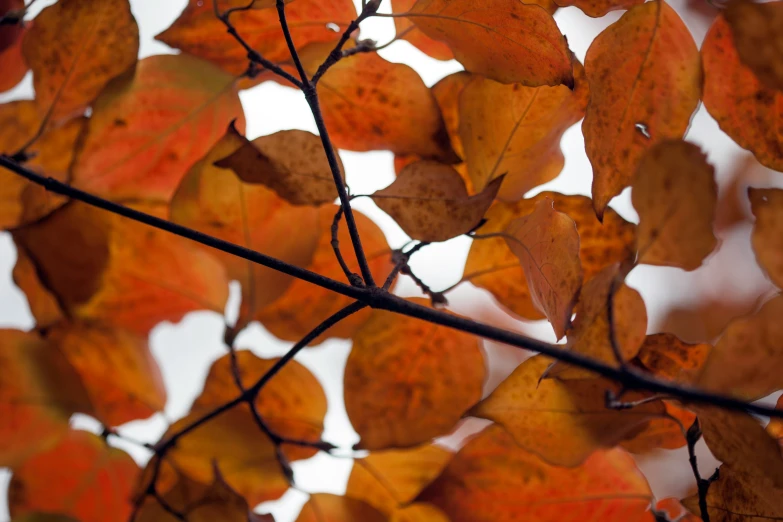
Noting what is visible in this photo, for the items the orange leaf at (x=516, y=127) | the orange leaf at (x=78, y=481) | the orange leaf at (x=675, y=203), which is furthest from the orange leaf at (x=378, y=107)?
the orange leaf at (x=78, y=481)

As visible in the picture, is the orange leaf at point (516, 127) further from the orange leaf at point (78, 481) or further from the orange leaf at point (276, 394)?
the orange leaf at point (78, 481)

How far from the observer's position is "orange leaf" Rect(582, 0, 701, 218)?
8.6 inches

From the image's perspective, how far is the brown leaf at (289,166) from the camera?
0.24m

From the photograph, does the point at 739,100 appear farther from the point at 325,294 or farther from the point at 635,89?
the point at 325,294

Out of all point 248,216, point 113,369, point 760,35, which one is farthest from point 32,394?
point 760,35

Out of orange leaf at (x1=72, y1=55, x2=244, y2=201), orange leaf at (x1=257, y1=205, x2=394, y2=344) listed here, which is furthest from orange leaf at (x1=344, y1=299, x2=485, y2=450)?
orange leaf at (x1=72, y1=55, x2=244, y2=201)

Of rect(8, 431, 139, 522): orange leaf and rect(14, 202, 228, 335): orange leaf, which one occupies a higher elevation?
rect(14, 202, 228, 335): orange leaf

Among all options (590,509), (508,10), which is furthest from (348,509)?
(508,10)

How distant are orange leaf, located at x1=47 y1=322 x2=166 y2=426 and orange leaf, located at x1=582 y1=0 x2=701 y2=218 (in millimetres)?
260

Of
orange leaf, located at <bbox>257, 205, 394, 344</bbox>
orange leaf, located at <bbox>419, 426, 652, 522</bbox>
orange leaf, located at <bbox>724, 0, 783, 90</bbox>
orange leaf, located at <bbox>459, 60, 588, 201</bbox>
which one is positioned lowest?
orange leaf, located at <bbox>419, 426, 652, 522</bbox>

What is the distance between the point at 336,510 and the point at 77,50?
0.25m

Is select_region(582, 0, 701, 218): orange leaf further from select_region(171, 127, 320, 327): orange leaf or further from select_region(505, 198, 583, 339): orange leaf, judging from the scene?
select_region(171, 127, 320, 327): orange leaf

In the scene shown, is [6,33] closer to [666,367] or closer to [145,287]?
[145,287]

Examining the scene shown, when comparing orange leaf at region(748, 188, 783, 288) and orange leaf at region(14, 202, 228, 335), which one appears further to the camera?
orange leaf at region(14, 202, 228, 335)
